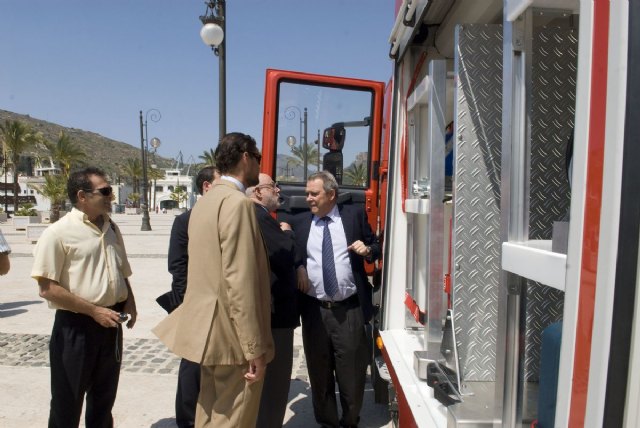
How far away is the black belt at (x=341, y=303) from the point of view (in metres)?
3.66

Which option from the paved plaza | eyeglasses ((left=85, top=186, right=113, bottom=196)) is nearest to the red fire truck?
the paved plaza

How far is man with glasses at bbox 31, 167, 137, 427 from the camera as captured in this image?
9.84ft

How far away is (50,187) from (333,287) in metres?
35.8

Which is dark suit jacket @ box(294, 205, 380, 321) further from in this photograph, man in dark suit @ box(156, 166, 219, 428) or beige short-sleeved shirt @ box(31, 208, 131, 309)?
beige short-sleeved shirt @ box(31, 208, 131, 309)

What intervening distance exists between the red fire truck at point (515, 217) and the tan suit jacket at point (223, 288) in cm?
73

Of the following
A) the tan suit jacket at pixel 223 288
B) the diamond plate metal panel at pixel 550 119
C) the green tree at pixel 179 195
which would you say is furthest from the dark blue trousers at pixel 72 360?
the green tree at pixel 179 195

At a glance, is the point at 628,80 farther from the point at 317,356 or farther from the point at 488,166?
the point at 317,356

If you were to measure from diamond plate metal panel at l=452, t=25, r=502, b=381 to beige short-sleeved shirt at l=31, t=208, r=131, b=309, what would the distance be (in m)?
2.14

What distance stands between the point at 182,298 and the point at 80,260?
0.73 meters

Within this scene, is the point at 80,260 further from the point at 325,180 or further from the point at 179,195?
the point at 179,195

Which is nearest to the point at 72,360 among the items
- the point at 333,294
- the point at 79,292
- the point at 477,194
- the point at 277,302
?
the point at 79,292

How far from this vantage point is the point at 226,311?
2508 mm

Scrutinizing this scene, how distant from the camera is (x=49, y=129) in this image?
133500 millimetres

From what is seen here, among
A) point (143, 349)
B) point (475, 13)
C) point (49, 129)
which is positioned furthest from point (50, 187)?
point (49, 129)
